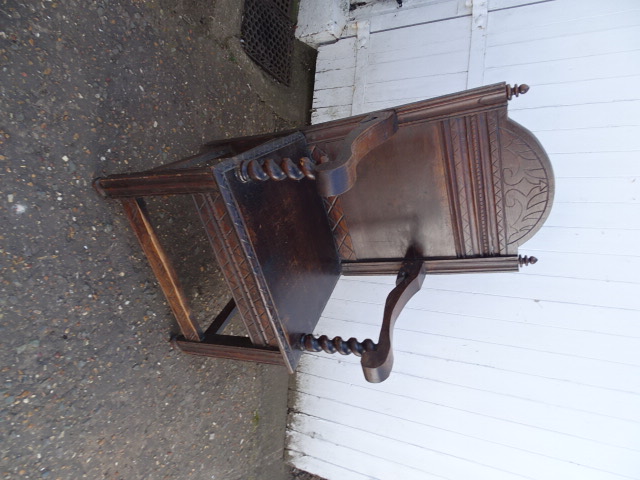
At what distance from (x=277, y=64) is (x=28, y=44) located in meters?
1.29

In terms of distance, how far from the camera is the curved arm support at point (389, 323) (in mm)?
1046

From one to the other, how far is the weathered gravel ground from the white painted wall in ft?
2.39

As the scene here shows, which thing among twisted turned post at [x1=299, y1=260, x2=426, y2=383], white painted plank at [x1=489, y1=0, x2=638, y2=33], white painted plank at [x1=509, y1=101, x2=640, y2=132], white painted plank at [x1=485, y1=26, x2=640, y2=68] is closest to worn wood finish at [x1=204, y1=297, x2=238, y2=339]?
twisted turned post at [x1=299, y1=260, x2=426, y2=383]

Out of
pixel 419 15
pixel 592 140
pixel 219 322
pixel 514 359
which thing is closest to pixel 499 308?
pixel 514 359

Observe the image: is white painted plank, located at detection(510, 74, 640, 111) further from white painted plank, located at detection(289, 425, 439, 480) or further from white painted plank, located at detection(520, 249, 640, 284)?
white painted plank, located at detection(289, 425, 439, 480)

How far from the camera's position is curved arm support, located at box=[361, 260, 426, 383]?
1.05 metres

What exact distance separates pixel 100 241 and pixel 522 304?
1.70m

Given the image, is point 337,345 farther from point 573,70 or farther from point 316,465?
point 316,465

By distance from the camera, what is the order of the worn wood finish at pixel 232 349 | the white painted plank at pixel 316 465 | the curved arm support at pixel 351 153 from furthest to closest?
the white painted plank at pixel 316 465, the worn wood finish at pixel 232 349, the curved arm support at pixel 351 153

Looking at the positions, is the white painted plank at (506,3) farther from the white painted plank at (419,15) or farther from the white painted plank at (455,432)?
the white painted plank at (455,432)

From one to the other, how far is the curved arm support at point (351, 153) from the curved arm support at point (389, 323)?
0.44 meters

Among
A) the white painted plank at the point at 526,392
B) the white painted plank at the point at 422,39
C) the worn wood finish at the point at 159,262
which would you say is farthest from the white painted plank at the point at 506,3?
the worn wood finish at the point at 159,262

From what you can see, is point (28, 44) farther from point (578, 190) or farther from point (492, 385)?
point (492, 385)

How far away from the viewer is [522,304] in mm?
1845
